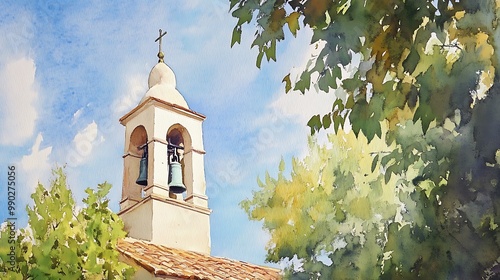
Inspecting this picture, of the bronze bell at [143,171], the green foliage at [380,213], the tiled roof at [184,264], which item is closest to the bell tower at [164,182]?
the bronze bell at [143,171]

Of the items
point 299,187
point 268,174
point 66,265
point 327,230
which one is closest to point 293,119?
point 268,174

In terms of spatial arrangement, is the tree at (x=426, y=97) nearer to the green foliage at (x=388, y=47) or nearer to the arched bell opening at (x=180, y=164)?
the green foliage at (x=388, y=47)

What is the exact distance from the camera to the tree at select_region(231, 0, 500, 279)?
230 cm

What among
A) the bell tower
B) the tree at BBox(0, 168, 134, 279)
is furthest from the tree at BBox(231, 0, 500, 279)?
the bell tower

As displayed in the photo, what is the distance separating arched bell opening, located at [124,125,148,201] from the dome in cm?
37

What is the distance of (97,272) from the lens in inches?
165

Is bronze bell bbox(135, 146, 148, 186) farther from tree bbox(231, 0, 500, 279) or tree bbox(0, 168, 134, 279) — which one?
tree bbox(231, 0, 500, 279)

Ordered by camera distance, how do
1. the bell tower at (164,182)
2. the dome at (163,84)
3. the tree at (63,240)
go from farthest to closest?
the bell tower at (164,182) → the dome at (163,84) → the tree at (63,240)

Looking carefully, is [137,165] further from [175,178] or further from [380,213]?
[380,213]

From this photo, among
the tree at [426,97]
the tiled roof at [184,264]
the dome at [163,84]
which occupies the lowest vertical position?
the tree at [426,97]

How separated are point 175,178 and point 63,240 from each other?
2.17m

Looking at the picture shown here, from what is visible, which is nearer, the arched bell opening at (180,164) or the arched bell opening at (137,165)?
the arched bell opening at (137,165)

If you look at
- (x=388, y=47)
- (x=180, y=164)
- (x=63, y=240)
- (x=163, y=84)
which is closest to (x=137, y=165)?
(x=180, y=164)

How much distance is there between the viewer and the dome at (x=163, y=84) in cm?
430
